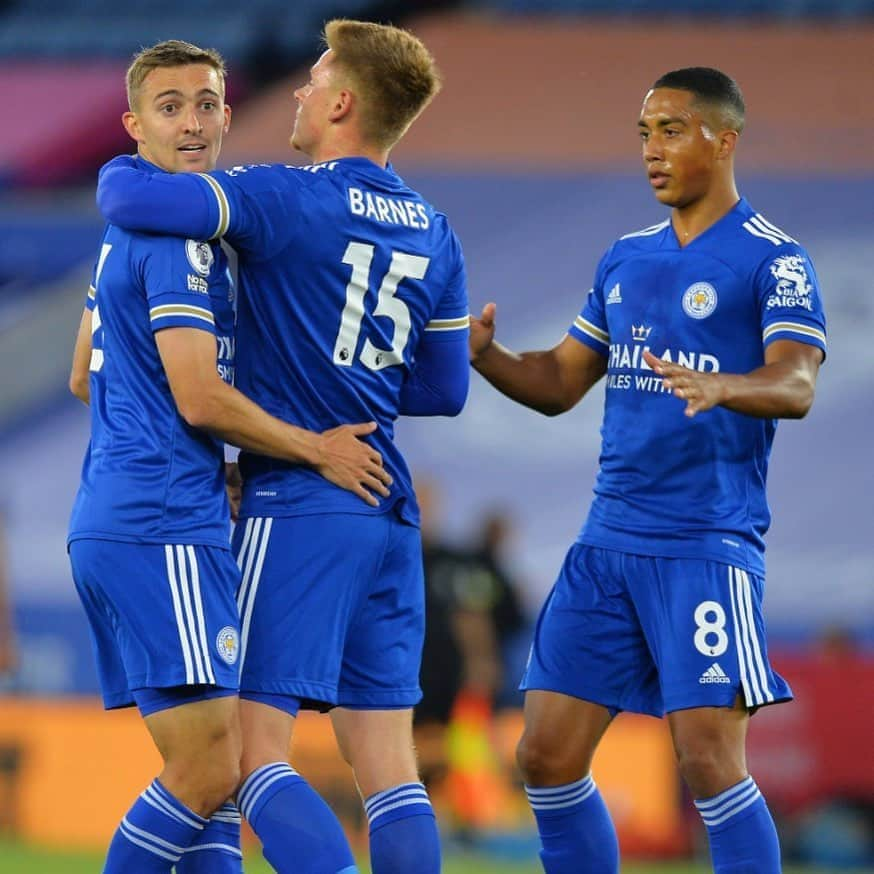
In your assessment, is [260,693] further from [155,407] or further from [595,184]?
[595,184]

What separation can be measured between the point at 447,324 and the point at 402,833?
4.01 feet

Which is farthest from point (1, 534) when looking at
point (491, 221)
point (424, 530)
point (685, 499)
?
point (685, 499)

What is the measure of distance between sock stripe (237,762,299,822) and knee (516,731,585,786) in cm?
81

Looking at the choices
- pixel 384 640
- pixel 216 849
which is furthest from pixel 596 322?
pixel 216 849

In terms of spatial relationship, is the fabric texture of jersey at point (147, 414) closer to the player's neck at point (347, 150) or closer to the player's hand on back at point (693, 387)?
the player's neck at point (347, 150)

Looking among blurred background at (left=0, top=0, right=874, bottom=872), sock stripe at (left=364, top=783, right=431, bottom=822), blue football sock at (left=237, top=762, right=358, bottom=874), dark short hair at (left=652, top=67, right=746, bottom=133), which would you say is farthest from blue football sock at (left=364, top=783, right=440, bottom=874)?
blurred background at (left=0, top=0, right=874, bottom=872)

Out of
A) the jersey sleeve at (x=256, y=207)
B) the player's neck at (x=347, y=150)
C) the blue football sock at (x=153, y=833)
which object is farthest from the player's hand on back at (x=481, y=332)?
the blue football sock at (x=153, y=833)

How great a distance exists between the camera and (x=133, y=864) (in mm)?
3859

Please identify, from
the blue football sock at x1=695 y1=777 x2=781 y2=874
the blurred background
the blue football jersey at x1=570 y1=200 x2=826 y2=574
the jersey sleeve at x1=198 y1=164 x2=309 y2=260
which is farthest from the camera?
the blurred background

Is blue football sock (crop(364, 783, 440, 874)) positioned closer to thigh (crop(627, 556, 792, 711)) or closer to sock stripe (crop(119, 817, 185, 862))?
sock stripe (crop(119, 817, 185, 862))

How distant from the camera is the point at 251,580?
4.05 meters

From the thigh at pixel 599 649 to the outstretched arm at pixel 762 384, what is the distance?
2.13 ft

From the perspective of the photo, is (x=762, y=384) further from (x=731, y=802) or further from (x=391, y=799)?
(x=391, y=799)

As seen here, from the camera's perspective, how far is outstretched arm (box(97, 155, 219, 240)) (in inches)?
152
